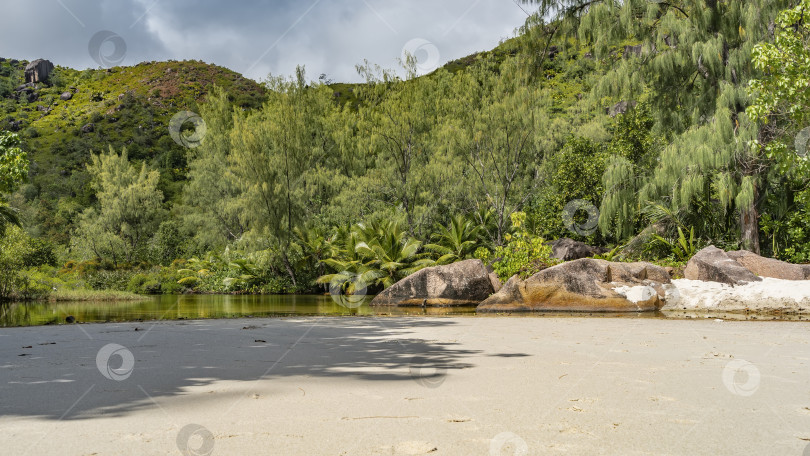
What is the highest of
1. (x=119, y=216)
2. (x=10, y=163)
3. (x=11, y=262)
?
(x=119, y=216)

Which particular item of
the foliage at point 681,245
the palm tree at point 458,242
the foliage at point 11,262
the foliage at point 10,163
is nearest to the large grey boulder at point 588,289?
the foliage at point 681,245

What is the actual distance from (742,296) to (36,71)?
386ft

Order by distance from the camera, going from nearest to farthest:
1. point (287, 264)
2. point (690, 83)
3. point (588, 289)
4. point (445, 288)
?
point (588, 289) → point (445, 288) → point (690, 83) → point (287, 264)

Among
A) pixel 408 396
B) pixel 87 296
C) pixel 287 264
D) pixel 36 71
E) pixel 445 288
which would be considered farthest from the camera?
pixel 36 71

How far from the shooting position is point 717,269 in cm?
1359

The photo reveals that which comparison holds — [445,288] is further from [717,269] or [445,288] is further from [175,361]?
[175,361]

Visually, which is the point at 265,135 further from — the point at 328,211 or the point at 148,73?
the point at 148,73

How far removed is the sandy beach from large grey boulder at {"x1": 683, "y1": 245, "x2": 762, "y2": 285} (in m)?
6.96

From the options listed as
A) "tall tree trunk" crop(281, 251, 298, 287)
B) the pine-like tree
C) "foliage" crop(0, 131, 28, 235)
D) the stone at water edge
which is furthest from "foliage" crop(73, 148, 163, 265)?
the pine-like tree

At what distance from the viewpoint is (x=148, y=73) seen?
331 ft

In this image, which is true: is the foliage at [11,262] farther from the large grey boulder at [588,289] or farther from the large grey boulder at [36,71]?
the large grey boulder at [36,71]

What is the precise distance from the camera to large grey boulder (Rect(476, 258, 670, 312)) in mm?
13352

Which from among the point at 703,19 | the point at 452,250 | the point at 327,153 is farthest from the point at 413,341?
the point at 327,153

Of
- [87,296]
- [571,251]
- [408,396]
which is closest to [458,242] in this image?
[571,251]
